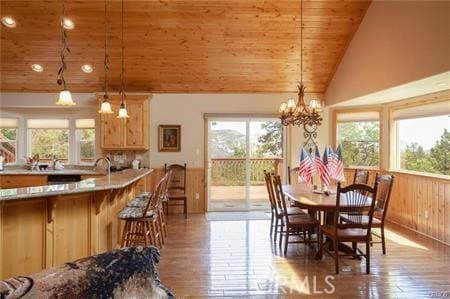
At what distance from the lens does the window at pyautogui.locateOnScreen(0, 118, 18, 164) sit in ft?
23.9

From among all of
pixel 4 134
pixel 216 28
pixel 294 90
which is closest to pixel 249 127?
pixel 294 90

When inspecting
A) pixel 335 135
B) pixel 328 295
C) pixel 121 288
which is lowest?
pixel 328 295

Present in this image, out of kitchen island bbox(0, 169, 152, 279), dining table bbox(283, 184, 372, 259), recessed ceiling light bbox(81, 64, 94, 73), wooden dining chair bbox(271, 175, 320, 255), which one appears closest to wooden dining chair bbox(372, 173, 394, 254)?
dining table bbox(283, 184, 372, 259)

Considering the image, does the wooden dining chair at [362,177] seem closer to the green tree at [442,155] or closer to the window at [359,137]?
the green tree at [442,155]

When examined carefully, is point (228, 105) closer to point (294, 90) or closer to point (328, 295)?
point (294, 90)

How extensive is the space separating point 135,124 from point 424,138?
519 centimetres

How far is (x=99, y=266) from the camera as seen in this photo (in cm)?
143

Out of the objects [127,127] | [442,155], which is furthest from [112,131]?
[442,155]

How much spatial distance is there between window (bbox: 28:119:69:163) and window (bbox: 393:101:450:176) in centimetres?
684

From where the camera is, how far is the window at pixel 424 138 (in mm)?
5191

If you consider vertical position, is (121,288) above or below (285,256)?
above

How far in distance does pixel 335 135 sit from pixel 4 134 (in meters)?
7.13

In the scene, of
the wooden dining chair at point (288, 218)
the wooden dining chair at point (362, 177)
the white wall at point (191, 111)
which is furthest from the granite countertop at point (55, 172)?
the wooden dining chair at point (362, 177)

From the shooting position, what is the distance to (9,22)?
17.6ft
